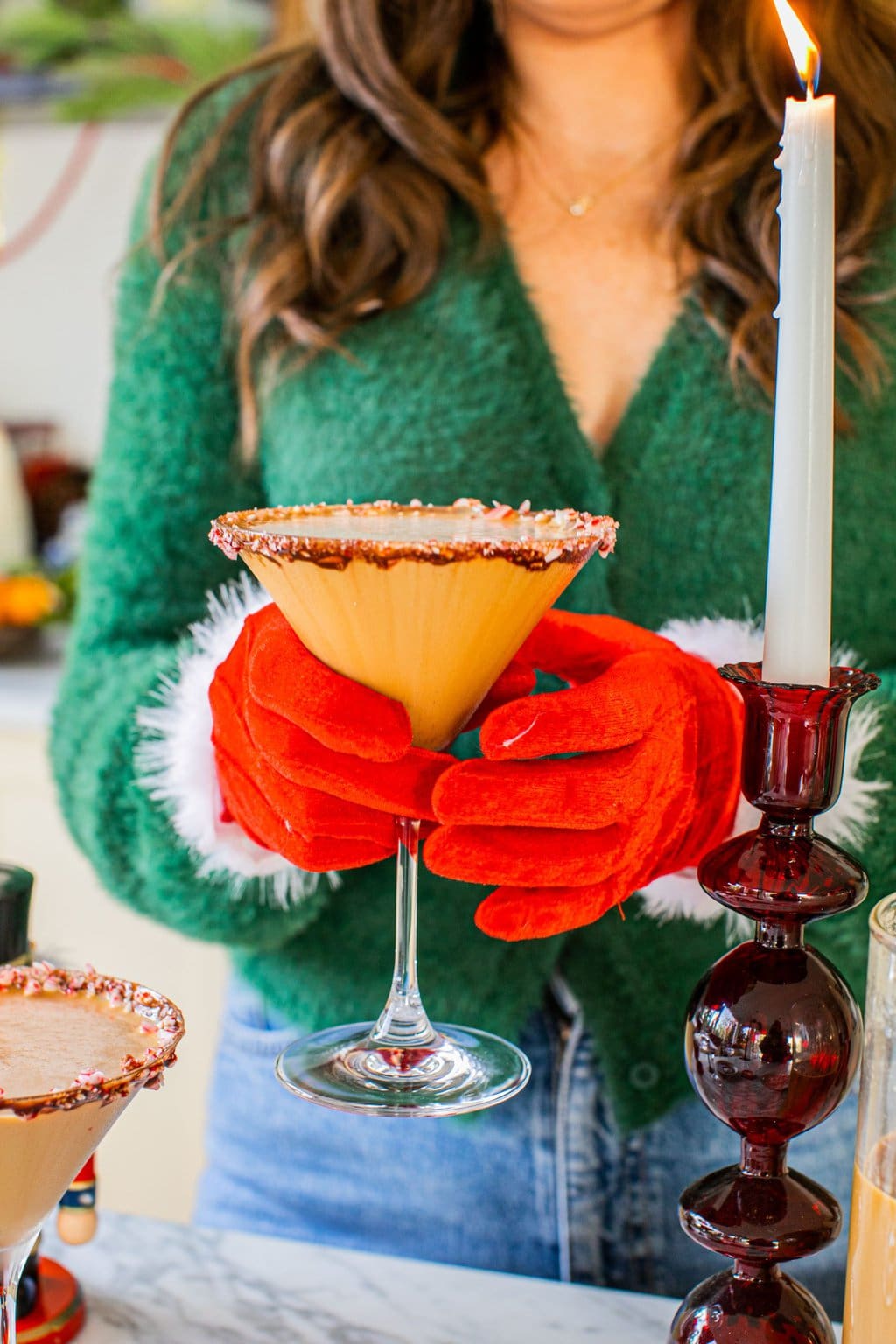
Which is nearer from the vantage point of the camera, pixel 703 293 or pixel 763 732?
pixel 763 732

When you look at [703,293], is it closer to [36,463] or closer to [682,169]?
[682,169]

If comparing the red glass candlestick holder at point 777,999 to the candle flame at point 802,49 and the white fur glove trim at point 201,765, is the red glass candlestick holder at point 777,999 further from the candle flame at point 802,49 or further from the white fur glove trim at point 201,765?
the white fur glove trim at point 201,765

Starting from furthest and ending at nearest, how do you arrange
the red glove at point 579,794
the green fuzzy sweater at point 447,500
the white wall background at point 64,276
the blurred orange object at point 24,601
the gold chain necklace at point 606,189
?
the white wall background at point 64,276
the blurred orange object at point 24,601
the gold chain necklace at point 606,189
the green fuzzy sweater at point 447,500
the red glove at point 579,794

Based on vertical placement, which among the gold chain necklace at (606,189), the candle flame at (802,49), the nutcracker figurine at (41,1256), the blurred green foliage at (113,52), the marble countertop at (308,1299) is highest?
the blurred green foliage at (113,52)

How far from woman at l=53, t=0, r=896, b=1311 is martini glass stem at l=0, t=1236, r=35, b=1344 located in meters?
0.30

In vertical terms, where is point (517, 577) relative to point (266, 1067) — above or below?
above

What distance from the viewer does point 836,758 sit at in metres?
0.42

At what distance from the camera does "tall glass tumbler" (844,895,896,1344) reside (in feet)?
1.33

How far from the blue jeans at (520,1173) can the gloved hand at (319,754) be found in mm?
356

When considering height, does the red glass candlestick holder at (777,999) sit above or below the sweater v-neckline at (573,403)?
below

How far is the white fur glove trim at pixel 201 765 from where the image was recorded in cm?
70

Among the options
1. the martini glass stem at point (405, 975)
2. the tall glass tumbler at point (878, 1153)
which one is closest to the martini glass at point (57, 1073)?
the martini glass stem at point (405, 975)

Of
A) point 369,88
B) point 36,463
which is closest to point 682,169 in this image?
point 369,88

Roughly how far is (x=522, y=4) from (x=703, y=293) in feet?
0.72
